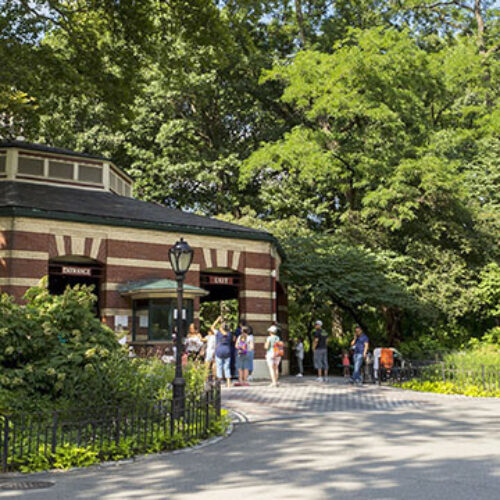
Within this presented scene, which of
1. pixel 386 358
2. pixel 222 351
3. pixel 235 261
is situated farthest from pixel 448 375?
pixel 235 261

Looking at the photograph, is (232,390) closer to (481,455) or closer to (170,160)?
(481,455)

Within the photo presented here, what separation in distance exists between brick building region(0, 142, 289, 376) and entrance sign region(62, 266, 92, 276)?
0.03m

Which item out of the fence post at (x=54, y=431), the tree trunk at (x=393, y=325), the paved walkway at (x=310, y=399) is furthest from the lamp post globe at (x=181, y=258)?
the tree trunk at (x=393, y=325)

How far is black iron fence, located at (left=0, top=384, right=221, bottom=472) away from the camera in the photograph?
341 inches

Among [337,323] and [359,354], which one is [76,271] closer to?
[359,354]

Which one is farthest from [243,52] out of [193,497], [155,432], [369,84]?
[193,497]

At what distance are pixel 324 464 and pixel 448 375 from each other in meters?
12.4

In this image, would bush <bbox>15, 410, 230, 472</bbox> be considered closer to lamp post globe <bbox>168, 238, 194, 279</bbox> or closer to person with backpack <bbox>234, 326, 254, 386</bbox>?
lamp post globe <bbox>168, 238, 194, 279</bbox>

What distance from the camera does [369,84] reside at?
101ft

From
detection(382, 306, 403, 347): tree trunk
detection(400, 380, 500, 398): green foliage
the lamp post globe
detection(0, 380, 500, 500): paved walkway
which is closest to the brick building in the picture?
detection(400, 380, 500, 398): green foliage

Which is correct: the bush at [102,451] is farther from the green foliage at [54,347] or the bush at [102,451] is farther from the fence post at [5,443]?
the green foliage at [54,347]

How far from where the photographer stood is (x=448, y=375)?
19.7 meters

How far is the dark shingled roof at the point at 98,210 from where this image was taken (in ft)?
66.6

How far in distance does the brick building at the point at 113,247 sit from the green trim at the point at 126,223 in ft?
0.10
